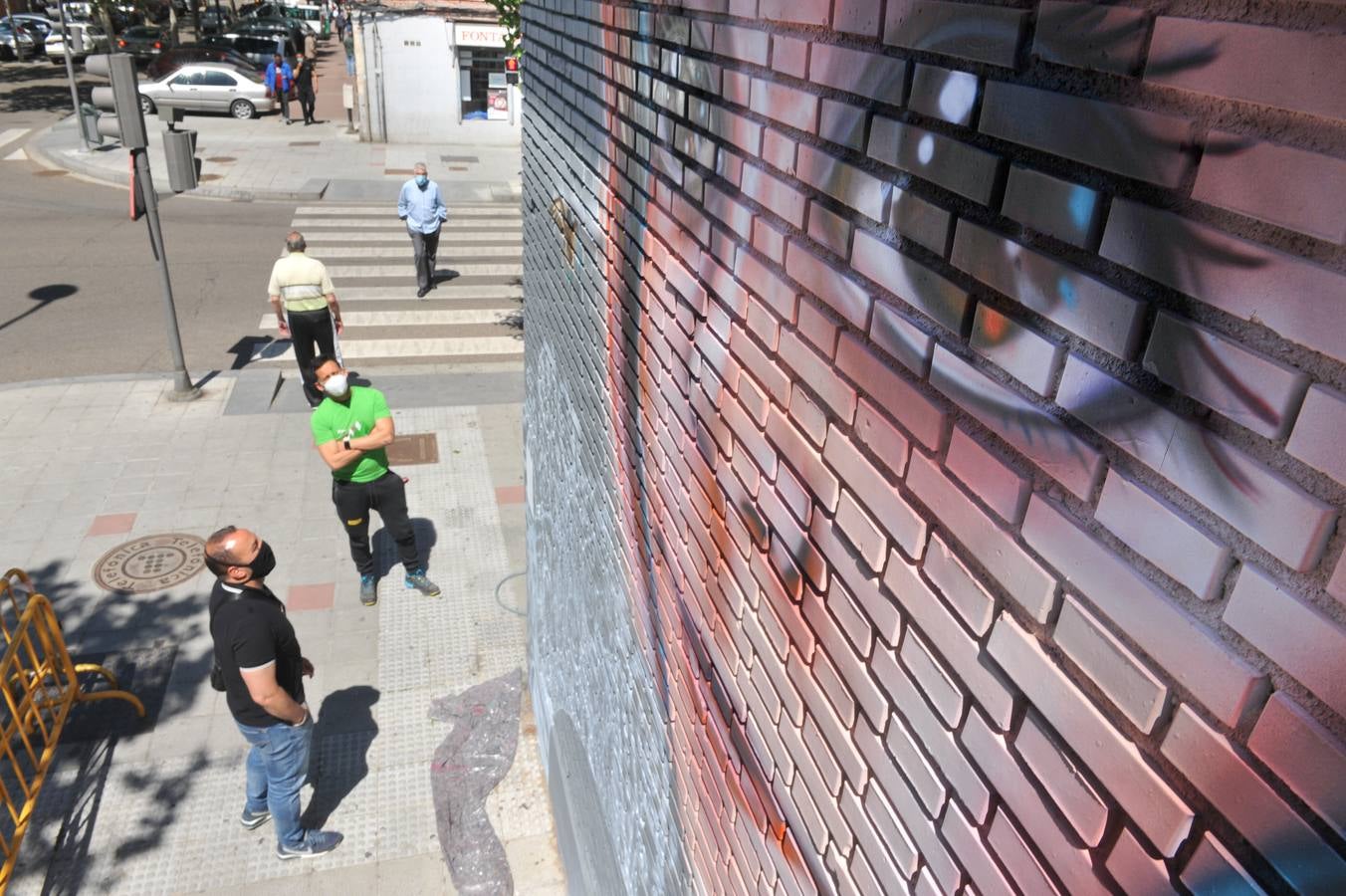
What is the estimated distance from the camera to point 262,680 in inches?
165

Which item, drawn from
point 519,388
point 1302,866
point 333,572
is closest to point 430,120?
point 519,388

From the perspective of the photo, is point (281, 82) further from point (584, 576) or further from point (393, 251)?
Result: point (584, 576)

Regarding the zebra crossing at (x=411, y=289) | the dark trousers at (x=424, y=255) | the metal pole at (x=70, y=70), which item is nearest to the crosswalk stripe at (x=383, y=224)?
the zebra crossing at (x=411, y=289)

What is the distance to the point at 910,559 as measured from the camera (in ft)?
4.92

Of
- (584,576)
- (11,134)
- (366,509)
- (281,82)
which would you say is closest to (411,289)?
(366,509)

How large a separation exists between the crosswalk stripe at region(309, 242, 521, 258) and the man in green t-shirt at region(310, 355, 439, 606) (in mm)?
8564

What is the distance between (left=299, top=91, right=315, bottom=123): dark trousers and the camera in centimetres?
2508

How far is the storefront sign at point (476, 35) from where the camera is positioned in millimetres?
23172

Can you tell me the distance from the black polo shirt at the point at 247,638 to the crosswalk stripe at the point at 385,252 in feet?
35.0

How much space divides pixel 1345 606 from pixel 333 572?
681 centimetres

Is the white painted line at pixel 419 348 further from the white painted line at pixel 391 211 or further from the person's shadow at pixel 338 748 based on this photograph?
the white painted line at pixel 391 211

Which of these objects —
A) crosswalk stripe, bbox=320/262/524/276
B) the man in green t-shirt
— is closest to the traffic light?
the man in green t-shirt

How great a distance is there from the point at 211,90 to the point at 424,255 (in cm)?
1759

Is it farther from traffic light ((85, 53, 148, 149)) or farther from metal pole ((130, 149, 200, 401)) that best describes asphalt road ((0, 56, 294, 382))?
traffic light ((85, 53, 148, 149))
